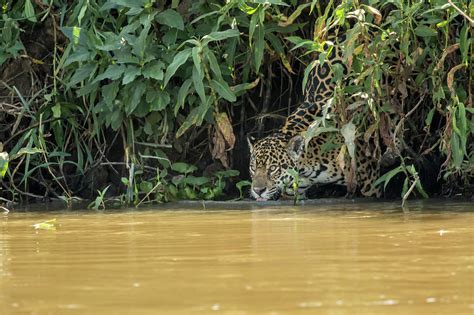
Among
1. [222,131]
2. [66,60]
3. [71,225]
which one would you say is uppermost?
[66,60]

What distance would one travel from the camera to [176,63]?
6.46 meters

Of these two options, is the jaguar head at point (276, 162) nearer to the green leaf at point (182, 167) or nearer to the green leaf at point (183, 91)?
the green leaf at point (182, 167)

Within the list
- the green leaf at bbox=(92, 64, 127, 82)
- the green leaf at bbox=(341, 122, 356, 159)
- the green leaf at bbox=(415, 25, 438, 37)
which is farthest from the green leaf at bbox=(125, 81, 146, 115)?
the green leaf at bbox=(415, 25, 438, 37)

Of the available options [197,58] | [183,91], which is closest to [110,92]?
[183,91]


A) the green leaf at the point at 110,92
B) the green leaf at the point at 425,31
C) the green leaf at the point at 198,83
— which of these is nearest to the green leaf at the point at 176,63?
the green leaf at the point at 198,83

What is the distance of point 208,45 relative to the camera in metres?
7.11

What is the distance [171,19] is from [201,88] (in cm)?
63

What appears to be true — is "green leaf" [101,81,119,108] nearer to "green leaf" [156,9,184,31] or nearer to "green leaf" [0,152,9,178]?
"green leaf" [156,9,184,31]

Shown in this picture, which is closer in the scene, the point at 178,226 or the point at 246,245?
the point at 246,245

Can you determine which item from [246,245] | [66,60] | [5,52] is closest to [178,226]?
[246,245]

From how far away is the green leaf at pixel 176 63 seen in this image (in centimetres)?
645

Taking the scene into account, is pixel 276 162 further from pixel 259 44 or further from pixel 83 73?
pixel 83 73

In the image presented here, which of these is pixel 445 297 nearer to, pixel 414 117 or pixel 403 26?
pixel 403 26

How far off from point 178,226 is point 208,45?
6.85 ft
